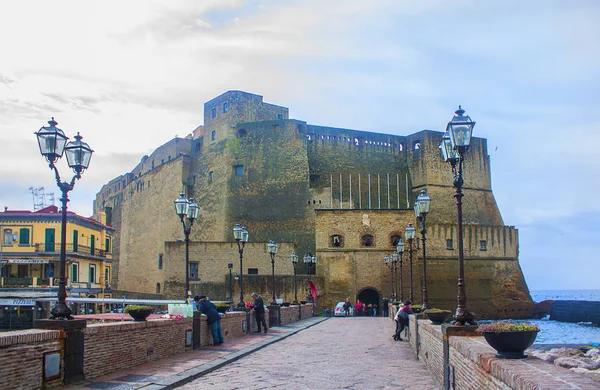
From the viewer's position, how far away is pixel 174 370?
9.67m

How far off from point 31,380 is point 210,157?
144ft

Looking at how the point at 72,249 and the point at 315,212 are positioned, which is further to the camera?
the point at 315,212

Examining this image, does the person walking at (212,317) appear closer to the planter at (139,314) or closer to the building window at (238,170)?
the planter at (139,314)

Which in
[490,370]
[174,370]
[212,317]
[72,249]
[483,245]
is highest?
[483,245]

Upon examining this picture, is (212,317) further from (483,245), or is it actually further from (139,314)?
(483,245)

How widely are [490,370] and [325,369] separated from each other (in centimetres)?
559

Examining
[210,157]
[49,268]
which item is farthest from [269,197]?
[49,268]

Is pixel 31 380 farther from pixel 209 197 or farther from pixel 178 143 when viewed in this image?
pixel 178 143

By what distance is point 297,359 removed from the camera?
39.2ft

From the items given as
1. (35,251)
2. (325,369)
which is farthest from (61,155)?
(35,251)

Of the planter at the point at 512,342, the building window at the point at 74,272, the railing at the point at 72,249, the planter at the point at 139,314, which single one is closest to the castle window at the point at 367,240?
the railing at the point at 72,249

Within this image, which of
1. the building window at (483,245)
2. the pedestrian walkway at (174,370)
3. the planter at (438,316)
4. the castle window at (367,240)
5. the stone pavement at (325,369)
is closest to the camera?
the pedestrian walkway at (174,370)

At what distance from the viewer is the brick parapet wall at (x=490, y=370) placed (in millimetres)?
4059

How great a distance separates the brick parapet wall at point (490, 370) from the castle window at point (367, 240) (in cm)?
3106
